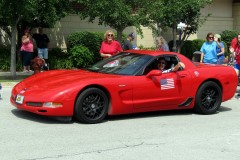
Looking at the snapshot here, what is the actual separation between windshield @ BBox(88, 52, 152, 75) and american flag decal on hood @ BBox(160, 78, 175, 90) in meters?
0.49

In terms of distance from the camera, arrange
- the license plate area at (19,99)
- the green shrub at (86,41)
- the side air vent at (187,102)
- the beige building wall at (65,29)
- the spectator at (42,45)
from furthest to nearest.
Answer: the beige building wall at (65,29) → the green shrub at (86,41) → the spectator at (42,45) → the side air vent at (187,102) → the license plate area at (19,99)

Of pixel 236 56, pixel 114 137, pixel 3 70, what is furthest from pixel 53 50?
pixel 114 137

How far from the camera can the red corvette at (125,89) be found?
24.4 ft

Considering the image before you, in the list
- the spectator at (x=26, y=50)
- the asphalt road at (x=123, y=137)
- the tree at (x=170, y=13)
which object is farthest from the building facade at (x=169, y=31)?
the asphalt road at (x=123, y=137)

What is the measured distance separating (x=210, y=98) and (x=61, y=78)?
120 inches

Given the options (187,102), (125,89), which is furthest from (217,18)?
(125,89)

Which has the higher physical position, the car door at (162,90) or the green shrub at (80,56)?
the green shrub at (80,56)

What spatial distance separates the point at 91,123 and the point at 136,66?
4.74 feet

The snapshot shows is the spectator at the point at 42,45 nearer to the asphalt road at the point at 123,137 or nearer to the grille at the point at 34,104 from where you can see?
the asphalt road at the point at 123,137

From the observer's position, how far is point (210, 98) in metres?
9.05

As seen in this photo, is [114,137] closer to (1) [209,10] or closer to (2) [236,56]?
(2) [236,56]

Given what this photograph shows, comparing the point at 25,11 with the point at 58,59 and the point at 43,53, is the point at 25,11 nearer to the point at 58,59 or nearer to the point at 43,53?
the point at 43,53

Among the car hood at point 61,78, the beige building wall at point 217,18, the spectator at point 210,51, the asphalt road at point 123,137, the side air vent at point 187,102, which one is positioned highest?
the beige building wall at point 217,18

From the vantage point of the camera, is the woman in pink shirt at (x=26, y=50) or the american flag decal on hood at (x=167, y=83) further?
the woman in pink shirt at (x=26, y=50)
